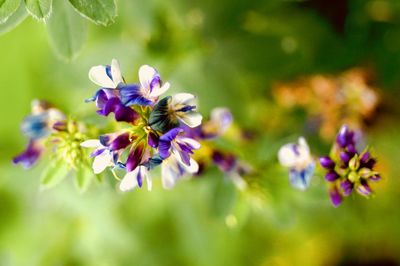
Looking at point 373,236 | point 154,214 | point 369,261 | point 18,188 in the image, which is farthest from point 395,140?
point 18,188

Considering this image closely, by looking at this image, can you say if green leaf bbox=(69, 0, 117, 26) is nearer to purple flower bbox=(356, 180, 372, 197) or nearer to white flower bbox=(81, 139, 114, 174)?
white flower bbox=(81, 139, 114, 174)

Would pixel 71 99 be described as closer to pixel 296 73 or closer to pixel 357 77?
pixel 296 73

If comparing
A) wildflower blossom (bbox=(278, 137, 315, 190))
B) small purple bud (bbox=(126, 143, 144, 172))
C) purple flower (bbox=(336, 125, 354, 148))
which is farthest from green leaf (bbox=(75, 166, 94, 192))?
purple flower (bbox=(336, 125, 354, 148))

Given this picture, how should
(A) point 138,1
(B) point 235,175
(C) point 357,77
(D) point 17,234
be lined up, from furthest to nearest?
(D) point 17,234 < (C) point 357,77 < (A) point 138,1 < (B) point 235,175

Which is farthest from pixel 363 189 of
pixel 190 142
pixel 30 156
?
pixel 30 156

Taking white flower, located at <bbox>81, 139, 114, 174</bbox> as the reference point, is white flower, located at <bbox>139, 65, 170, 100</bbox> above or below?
above

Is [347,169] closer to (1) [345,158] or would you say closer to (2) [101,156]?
(1) [345,158]
